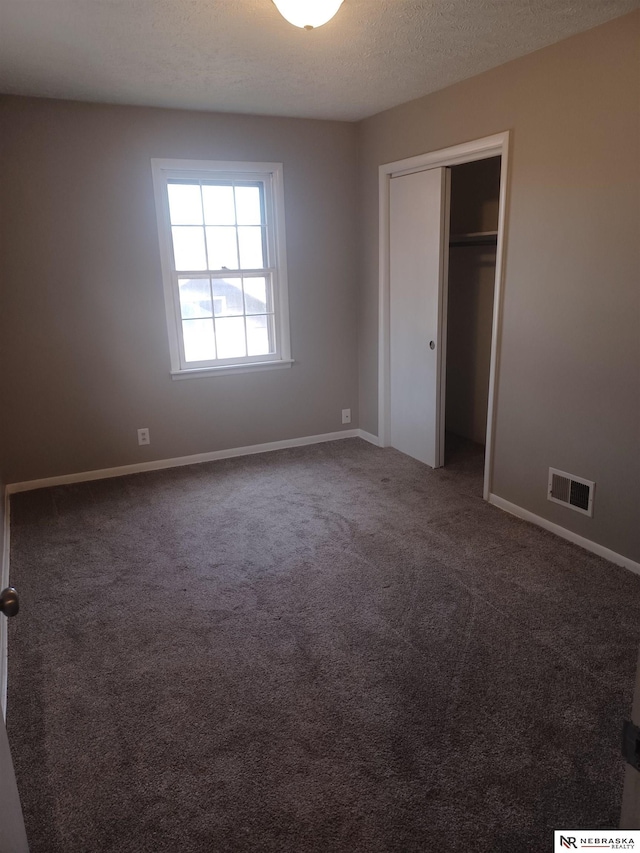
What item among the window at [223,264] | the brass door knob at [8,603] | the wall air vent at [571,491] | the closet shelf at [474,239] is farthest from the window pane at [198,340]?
the brass door knob at [8,603]

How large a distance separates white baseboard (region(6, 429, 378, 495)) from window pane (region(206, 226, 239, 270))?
4.79 feet

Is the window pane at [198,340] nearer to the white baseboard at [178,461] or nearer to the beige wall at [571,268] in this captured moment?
the white baseboard at [178,461]

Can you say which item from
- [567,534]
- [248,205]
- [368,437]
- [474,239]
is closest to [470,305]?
A: [474,239]

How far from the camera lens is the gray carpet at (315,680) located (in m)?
1.63

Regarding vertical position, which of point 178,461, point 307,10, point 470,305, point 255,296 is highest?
point 307,10

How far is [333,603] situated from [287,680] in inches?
21.2

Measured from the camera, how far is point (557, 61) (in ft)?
9.24

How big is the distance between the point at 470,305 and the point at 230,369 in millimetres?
2110

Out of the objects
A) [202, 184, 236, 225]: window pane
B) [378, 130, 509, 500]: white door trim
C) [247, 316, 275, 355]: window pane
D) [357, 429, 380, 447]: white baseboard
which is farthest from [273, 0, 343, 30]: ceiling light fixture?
[357, 429, 380, 447]: white baseboard

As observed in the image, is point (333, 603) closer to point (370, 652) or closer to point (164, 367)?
point (370, 652)

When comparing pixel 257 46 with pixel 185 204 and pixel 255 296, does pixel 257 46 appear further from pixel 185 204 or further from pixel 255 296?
pixel 255 296

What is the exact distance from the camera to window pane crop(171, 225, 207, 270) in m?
4.21

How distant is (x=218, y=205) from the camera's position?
430 cm

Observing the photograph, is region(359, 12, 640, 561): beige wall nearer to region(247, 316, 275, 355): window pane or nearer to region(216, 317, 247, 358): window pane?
region(247, 316, 275, 355): window pane
